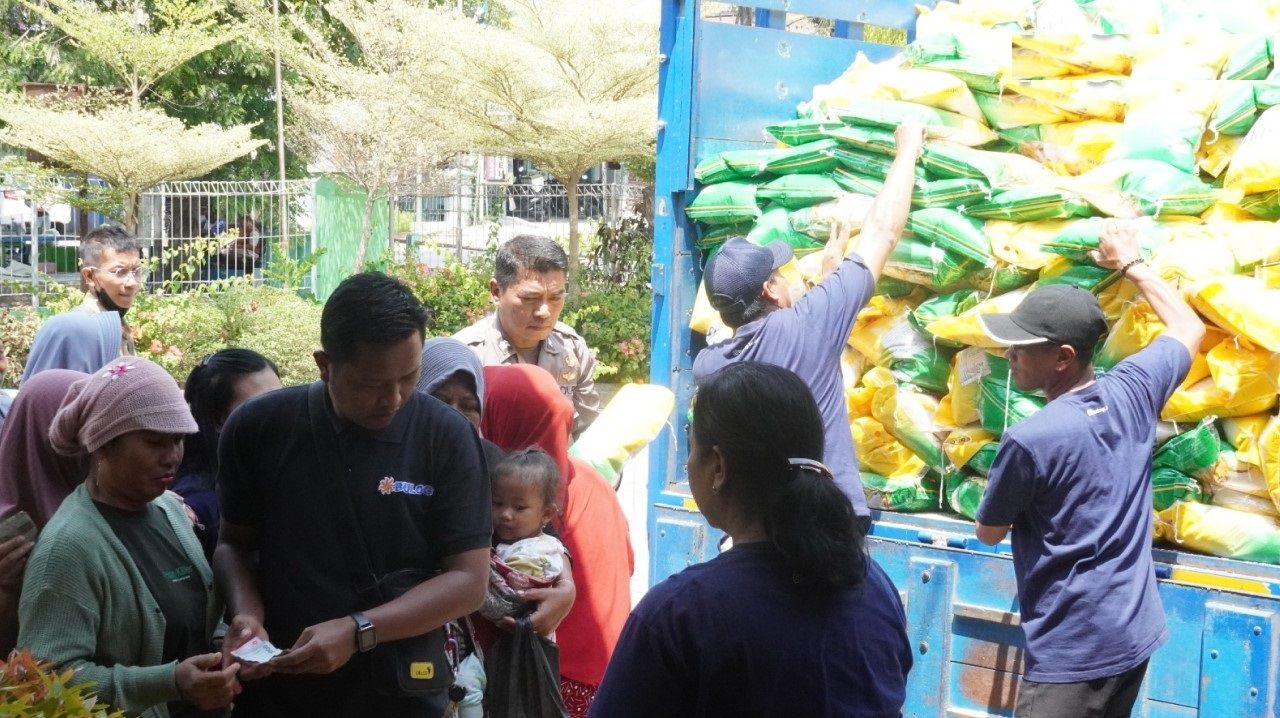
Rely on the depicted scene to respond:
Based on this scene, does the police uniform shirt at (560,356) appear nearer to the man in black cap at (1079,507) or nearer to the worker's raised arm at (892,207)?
the worker's raised arm at (892,207)

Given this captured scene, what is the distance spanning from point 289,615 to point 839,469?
6.28ft

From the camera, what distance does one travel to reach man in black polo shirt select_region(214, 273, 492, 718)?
2.38 m

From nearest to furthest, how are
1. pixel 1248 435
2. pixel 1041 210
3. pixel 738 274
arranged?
pixel 1248 435, pixel 738 274, pixel 1041 210

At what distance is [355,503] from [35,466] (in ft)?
2.99

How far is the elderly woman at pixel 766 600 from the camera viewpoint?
1.75 metres

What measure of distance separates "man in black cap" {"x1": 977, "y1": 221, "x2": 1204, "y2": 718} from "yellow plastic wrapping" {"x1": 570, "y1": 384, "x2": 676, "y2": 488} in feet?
4.07

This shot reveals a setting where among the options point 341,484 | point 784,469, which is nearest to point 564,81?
point 341,484

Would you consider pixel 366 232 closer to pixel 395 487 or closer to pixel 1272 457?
pixel 1272 457

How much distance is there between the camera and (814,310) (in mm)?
3787

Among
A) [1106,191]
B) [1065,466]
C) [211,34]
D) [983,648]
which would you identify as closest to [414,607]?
[1065,466]

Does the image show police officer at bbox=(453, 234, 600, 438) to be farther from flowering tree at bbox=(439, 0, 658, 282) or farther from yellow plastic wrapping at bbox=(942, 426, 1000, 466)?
flowering tree at bbox=(439, 0, 658, 282)

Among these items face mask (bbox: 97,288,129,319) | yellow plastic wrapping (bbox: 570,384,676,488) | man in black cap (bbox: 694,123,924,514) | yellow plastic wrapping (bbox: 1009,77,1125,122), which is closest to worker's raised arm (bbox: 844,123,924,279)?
man in black cap (bbox: 694,123,924,514)

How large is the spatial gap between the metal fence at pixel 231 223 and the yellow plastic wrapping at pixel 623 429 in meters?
11.5

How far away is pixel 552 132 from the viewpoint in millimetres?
15086
